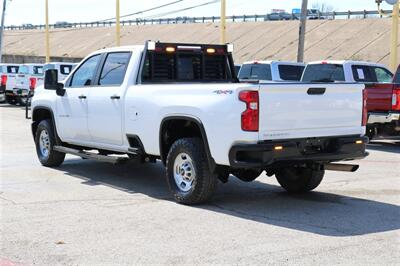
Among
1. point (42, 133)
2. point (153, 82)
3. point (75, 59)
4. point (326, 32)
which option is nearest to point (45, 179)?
point (42, 133)

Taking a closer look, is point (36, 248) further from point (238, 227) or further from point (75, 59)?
point (75, 59)

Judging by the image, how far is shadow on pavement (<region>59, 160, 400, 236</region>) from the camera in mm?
6869

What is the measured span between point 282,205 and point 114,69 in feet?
10.7

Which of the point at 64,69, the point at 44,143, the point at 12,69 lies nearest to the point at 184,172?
the point at 44,143

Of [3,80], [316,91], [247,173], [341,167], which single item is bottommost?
[247,173]

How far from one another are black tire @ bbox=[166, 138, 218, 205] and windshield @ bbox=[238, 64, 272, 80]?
10.9 metres

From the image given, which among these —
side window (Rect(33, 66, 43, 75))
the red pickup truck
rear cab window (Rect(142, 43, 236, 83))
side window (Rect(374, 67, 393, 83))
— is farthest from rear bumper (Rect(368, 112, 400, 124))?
Result: side window (Rect(33, 66, 43, 75))

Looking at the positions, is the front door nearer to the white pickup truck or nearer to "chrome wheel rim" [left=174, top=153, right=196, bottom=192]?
the white pickup truck

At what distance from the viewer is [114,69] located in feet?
30.4

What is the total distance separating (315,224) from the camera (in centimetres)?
688

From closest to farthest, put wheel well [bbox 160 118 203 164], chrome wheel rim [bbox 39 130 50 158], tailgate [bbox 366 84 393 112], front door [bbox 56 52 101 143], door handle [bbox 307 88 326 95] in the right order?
door handle [bbox 307 88 326 95] → wheel well [bbox 160 118 203 164] → front door [bbox 56 52 101 143] → chrome wheel rim [bbox 39 130 50 158] → tailgate [bbox 366 84 393 112]

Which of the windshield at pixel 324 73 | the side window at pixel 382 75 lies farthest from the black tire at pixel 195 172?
the side window at pixel 382 75

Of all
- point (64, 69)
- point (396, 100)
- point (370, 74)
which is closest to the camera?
point (396, 100)

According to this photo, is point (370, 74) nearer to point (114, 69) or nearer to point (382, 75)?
point (382, 75)
